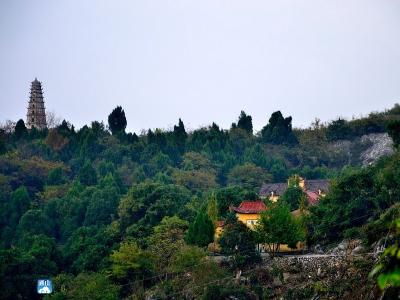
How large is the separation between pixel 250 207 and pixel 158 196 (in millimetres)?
4889

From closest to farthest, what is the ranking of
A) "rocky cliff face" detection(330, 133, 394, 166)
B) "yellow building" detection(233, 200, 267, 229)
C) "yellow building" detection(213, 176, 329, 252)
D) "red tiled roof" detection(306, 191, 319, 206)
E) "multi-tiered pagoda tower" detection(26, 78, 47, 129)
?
"yellow building" detection(213, 176, 329, 252)
"yellow building" detection(233, 200, 267, 229)
"red tiled roof" detection(306, 191, 319, 206)
"rocky cliff face" detection(330, 133, 394, 166)
"multi-tiered pagoda tower" detection(26, 78, 47, 129)

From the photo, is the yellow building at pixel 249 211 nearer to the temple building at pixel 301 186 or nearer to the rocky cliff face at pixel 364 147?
the temple building at pixel 301 186

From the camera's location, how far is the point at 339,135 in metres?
58.5

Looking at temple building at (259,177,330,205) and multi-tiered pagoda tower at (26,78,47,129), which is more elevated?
multi-tiered pagoda tower at (26,78,47,129)

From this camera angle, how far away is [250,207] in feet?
117

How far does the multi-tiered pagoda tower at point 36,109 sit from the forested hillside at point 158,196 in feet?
22.7

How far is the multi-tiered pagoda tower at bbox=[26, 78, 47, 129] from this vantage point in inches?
2810

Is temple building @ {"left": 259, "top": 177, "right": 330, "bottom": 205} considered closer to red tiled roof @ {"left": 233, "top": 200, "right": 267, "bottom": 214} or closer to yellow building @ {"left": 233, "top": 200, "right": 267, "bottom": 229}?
red tiled roof @ {"left": 233, "top": 200, "right": 267, "bottom": 214}

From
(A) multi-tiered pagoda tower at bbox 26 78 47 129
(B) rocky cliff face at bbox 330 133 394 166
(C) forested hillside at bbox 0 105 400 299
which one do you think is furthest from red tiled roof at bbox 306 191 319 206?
(A) multi-tiered pagoda tower at bbox 26 78 47 129

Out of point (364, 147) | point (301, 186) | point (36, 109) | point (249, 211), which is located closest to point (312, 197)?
point (301, 186)

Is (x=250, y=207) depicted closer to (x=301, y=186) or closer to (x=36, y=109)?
(x=301, y=186)

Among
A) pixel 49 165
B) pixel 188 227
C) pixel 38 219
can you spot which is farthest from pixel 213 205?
pixel 49 165

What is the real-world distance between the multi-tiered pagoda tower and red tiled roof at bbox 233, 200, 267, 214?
3955cm

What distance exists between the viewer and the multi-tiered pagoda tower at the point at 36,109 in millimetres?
71375
